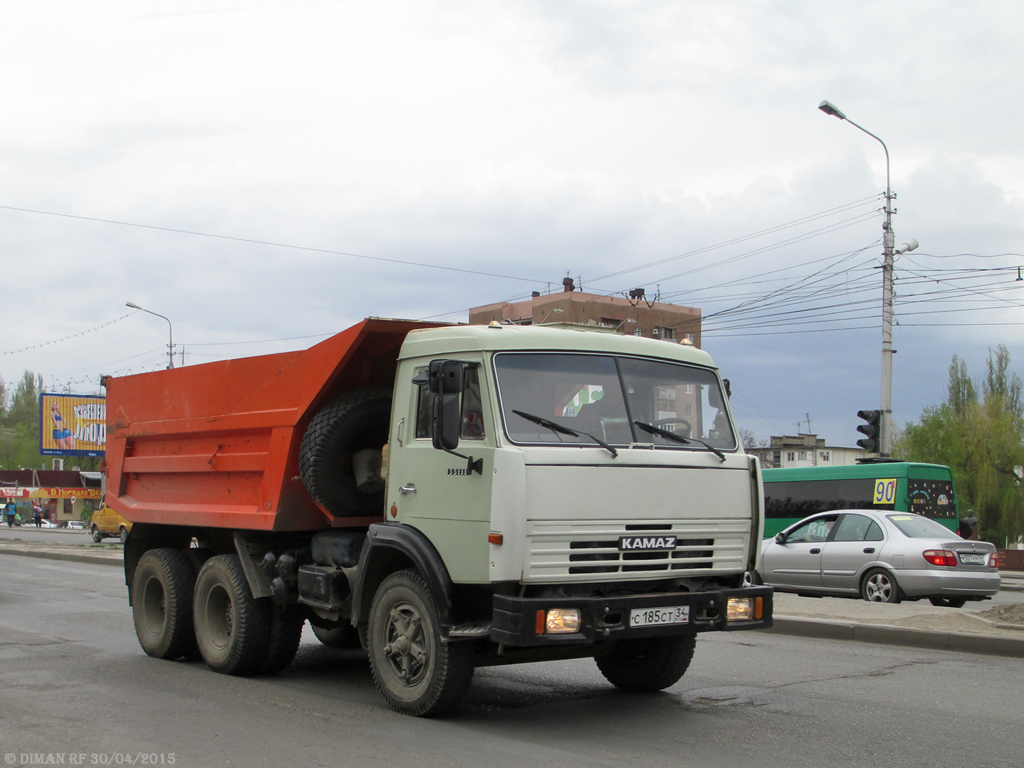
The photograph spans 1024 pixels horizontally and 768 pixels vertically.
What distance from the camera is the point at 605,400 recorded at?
6492mm

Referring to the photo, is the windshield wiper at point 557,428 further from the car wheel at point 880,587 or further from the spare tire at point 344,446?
A: the car wheel at point 880,587

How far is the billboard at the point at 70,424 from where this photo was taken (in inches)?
2149

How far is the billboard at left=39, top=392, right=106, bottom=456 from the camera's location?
54.6m

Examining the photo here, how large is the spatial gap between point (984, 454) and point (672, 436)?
43666 mm

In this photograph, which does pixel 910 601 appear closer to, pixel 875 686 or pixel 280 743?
pixel 875 686

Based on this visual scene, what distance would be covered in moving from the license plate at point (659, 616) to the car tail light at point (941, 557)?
329 inches

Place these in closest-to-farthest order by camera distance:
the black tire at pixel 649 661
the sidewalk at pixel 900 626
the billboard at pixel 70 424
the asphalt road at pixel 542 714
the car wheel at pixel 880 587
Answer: the asphalt road at pixel 542 714, the black tire at pixel 649 661, the sidewalk at pixel 900 626, the car wheel at pixel 880 587, the billboard at pixel 70 424

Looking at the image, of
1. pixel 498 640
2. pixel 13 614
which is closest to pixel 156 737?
pixel 498 640

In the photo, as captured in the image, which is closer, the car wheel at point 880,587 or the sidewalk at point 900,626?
the sidewalk at point 900,626

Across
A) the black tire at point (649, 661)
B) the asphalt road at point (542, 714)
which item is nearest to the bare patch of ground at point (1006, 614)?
the asphalt road at point (542, 714)

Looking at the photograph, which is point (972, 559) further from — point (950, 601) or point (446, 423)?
point (446, 423)

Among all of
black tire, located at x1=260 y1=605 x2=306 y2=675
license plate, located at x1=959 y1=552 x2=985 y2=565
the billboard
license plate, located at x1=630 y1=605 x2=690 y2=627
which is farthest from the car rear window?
the billboard

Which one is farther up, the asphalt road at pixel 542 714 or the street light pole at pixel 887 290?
the street light pole at pixel 887 290

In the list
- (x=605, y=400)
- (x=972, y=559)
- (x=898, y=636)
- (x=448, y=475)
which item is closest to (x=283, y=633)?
(x=448, y=475)
